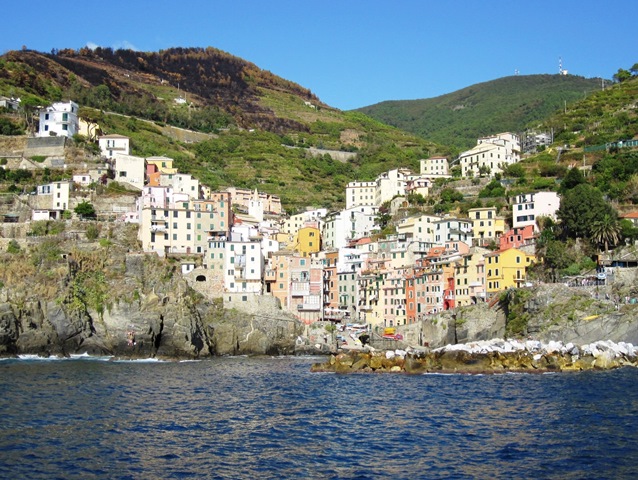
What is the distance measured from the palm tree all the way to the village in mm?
4448

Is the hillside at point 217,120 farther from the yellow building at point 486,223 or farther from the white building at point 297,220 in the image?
the yellow building at point 486,223

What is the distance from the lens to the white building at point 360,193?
104938mm

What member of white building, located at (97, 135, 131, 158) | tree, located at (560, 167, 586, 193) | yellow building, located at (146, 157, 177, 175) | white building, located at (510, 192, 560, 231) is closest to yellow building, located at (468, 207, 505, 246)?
white building, located at (510, 192, 560, 231)

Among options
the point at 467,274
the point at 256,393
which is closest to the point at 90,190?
the point at 467,274

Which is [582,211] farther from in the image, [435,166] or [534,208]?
[435,166]

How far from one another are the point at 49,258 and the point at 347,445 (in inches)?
1749

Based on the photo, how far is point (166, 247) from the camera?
75562 millimetres

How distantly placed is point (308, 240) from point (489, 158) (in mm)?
25834

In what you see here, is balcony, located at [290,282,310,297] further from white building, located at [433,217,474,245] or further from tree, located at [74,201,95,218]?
tree, located at [74,201,95,218]

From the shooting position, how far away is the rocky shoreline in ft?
171

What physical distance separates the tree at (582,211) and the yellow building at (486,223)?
958cm

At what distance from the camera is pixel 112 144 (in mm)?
95375


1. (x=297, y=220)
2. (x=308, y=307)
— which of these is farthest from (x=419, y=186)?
(x=308, y=307)

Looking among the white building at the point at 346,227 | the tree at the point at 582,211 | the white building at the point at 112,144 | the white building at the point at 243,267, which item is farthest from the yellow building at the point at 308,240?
the tree at the point at 582,211
